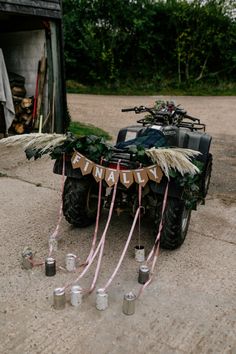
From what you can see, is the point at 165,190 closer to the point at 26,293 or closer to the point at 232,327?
the point at 232,327

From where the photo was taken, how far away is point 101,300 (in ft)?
8.87

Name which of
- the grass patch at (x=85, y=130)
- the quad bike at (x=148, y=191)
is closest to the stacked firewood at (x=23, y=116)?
the grass patch at (x=85, y=130)

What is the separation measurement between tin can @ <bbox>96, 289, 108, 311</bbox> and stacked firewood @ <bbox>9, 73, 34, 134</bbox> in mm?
5874

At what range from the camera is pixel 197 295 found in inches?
116

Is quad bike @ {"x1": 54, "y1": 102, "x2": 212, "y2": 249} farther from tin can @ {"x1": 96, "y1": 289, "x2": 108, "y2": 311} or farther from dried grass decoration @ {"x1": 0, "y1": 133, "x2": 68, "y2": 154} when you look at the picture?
tin can @ {"x1": 96, "y1": 289, "x2": 108, "y2": 311}

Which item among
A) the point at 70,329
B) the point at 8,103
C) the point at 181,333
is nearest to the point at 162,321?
the point at 181,333

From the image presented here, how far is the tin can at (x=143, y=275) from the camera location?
10.0 ft

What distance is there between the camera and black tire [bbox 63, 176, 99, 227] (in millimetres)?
3664

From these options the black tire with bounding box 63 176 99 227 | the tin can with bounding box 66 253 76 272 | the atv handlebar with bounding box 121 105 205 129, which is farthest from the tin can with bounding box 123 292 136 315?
the atv handlebar with bounding box 121 105 205 129

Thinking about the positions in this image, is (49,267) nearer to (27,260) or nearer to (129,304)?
(27,260)

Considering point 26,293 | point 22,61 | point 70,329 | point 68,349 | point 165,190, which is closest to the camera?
point 68,349

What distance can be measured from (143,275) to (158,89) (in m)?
14.3

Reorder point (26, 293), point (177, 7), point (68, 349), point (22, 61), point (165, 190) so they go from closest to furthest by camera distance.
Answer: point (68, 349)
point (26, 293)
point (165, 190)
point (22, 61)
point (177, 7)

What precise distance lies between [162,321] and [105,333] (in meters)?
0.41
